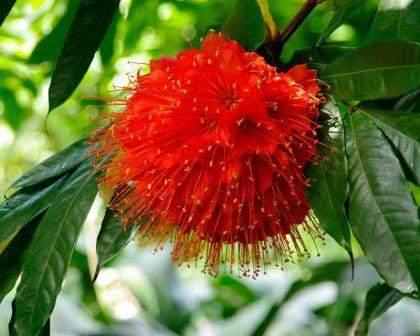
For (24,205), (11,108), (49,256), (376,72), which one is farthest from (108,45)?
(376,72)

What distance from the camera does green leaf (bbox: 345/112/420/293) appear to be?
79 centimetres

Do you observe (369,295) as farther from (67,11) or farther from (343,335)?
(67,11)

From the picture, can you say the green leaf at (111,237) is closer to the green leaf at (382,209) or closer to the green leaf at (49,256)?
the green leaf at (49,256)

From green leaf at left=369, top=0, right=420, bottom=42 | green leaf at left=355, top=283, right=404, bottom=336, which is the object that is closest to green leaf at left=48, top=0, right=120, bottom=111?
green leaf at left=369, top=0, right=420, bottom=42

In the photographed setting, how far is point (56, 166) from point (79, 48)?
0.21 metres

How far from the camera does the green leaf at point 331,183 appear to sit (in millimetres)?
848

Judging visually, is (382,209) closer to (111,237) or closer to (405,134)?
(405,134)

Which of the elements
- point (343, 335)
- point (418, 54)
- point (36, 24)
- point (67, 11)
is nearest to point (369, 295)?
point (418, 54)

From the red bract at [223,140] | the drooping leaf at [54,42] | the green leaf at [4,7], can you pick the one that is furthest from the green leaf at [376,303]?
the drooping leaf at [54,42]

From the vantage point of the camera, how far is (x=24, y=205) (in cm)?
111

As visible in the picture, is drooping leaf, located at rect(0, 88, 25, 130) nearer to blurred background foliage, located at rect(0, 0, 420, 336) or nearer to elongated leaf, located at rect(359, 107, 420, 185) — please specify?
blurred background foliage, located at rect(0, 0, 420, 336)

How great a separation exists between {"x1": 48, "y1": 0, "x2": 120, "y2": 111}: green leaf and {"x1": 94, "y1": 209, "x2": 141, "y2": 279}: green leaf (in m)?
0.22

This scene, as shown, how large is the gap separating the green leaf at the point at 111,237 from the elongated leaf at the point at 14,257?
0.14 metres

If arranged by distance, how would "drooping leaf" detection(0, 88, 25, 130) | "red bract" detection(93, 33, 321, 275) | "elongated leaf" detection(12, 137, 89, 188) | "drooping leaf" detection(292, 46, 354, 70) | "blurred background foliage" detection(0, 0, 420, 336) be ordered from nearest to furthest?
"red bract" detection(93, 33, 321, 275)
"drooping leaf" detection(292, 46, 354, 70)
"elongated leaf" detection(12, 137, 89, 188)
"blurred background foliage" detection(0, 0, 420, 336)
"drooping leaf" detection(0, 88, 25, 130)
